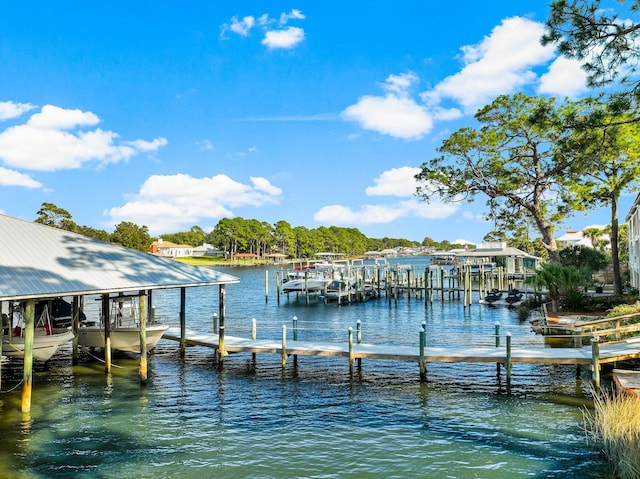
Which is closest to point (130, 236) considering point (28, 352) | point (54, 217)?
point (54, 217)

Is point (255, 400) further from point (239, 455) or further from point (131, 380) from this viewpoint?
point (131, 380)

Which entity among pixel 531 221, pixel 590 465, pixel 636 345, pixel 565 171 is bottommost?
pixel 590 465

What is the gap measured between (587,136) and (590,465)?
11114mm

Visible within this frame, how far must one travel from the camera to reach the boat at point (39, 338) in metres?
19.3

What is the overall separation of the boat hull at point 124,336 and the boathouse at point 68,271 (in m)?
0.82

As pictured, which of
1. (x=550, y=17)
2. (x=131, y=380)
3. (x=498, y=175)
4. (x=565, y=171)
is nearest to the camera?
(x=550, y=17)

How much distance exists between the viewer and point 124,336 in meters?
22.2

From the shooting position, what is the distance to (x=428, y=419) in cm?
1476

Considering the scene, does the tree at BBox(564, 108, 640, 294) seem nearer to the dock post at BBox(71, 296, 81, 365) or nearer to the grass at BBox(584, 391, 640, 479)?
the grass at BBox(584, 391, 640, 479)

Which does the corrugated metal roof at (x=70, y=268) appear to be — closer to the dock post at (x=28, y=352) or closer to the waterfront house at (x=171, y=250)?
the dock post at (x=28, y=352)

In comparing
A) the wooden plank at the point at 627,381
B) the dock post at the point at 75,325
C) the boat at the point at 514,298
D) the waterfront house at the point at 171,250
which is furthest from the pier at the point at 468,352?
the waterfront house at the point at 171,250

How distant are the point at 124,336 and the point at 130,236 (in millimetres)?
87071

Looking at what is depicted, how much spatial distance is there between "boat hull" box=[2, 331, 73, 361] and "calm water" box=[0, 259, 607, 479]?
1.10 m

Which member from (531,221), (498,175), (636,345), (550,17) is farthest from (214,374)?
(531,221)
